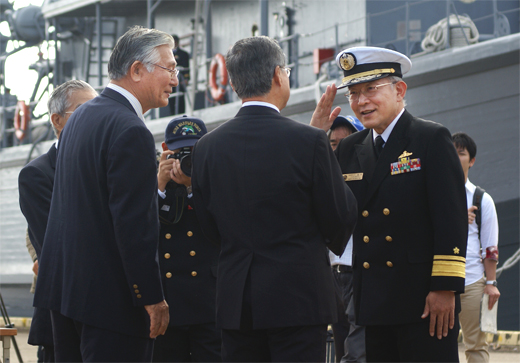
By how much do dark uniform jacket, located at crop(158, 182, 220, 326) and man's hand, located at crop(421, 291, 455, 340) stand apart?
124cm

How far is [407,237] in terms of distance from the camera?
281 centimetres

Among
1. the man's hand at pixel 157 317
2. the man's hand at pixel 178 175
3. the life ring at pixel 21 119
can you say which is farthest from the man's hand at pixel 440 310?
the life ring at pixel 21 119

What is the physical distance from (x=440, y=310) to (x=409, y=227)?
329 mm

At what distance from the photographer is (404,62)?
309cm

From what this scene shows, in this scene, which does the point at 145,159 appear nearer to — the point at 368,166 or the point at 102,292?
the point at 102,292

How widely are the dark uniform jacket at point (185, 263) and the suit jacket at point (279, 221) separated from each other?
1.02 m

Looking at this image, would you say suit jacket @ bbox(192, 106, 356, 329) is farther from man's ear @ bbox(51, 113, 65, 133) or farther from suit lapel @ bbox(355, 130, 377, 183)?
man's ear @ bbox(51, 113, 65, 133)

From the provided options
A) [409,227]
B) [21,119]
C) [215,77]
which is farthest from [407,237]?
[21,119]

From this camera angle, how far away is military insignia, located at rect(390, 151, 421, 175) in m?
2.84

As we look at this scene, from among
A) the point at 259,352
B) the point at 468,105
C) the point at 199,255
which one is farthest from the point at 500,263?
the point at 259,352

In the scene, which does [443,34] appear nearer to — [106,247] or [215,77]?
[215,77]

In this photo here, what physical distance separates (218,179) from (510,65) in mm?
5835

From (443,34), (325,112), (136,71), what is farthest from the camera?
(443,34)

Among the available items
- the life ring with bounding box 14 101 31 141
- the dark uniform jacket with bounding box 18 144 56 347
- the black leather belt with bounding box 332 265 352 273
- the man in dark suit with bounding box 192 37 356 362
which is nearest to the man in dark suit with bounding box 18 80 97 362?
the dark uniform jacket with bounding box 18 144 56 347
